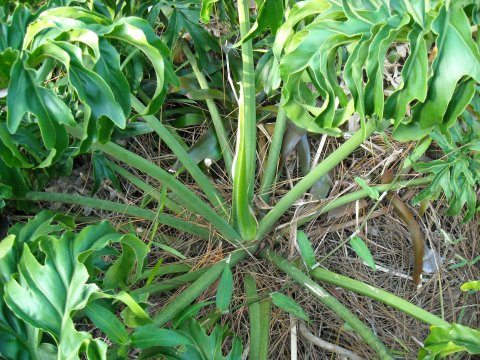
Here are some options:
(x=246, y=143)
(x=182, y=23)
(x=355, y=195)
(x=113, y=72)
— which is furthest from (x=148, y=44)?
(x=355, y=195)

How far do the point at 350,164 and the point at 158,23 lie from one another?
578mm

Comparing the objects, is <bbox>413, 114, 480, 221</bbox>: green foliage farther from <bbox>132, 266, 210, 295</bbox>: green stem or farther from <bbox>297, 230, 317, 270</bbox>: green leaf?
<bbox>132, 266, 210, 295</bbox>: green stem

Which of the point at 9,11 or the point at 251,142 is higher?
the point at 9,11

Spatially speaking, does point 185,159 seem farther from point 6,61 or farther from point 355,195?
point 6,61

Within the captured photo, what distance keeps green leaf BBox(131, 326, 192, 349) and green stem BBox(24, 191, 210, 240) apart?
1.15 feet

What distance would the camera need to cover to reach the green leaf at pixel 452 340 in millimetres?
834

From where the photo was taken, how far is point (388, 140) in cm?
139

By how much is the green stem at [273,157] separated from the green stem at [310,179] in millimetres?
71

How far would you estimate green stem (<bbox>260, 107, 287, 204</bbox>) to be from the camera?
50.5 inches

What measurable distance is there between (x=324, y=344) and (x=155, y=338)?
0.45 meters

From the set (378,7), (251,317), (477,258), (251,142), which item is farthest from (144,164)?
(477,258)

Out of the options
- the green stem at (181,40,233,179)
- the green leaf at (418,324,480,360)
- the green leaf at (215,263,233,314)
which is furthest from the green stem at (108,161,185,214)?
the green leaf at (418,324,480,360)

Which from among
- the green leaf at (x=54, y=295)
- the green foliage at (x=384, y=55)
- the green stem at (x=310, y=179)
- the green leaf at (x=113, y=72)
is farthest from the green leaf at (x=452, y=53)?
the green leaf at (x=54, y=295)

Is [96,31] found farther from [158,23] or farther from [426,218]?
[426,218]
